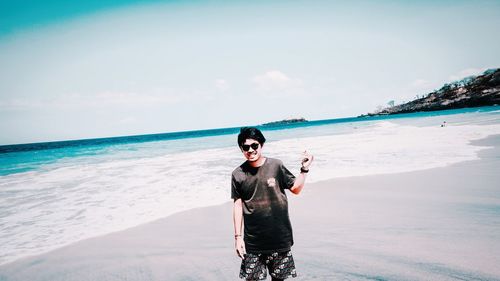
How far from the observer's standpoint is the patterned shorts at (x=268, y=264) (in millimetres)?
2561

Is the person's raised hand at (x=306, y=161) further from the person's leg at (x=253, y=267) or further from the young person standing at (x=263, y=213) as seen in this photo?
the person's leg at (x=253, y=267)

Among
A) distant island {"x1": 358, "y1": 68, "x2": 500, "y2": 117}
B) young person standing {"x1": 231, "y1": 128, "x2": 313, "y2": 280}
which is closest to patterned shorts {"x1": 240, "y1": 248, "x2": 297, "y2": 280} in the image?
young person standing {"x1": 231, "y1": 128, "x2": 313, "y2": 280}

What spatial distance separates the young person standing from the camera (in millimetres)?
2566

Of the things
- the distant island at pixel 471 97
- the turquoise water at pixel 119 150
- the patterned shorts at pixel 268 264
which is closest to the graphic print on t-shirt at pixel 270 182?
the patterned shorts at pixel 268 264

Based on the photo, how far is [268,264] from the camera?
262 cm

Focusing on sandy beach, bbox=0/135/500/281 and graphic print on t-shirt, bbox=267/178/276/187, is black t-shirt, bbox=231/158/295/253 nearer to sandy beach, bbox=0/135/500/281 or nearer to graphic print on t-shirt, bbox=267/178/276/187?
graphic print on t-shirt, bbox=267/178/276/187

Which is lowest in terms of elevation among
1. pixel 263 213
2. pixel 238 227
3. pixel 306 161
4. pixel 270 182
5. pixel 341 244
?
pixel 341 244

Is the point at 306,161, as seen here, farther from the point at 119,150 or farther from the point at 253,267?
the point at 119,150

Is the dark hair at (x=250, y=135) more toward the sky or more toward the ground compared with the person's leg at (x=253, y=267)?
more toward the sky

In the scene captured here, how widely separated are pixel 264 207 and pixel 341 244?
2.52 m

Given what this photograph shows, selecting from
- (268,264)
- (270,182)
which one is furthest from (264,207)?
(268,264)

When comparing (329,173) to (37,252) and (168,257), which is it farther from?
(37,252)

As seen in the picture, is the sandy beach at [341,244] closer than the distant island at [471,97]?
Yes

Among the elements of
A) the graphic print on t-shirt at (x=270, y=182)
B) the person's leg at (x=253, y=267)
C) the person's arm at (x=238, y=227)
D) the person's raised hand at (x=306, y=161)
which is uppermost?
the person's raised hand at (x=306, y=161)
